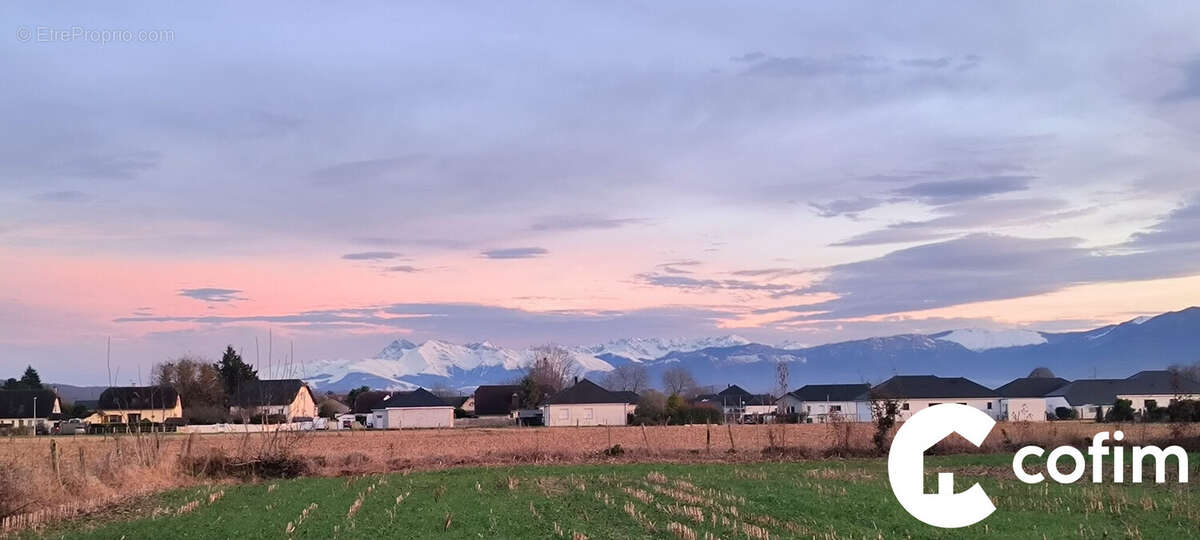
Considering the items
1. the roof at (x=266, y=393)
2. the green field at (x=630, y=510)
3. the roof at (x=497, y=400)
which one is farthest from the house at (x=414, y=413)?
the green field at (x=630, y=510)

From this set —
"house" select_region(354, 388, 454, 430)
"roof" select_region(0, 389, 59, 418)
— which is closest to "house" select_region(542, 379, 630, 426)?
"house" select_region(354, 388, 454, 430)

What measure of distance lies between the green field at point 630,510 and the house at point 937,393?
3310 inches

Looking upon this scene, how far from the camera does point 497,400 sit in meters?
140

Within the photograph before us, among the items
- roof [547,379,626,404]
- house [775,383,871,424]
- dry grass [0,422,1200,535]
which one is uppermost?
dry grass [0,422,1200,535]

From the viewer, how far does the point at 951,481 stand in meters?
30.7

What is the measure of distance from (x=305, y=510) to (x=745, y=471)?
18897 mm

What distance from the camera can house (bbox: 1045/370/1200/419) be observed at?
393 ft

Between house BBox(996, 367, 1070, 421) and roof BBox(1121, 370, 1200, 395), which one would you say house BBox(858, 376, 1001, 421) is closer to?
house BBox(996, 367, 1070, 421)

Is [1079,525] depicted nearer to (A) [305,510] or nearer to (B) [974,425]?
(A) [305,510]

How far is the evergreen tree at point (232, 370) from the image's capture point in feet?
382

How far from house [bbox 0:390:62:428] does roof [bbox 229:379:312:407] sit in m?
28.5

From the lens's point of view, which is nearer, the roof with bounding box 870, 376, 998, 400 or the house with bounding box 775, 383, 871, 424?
the roof with bounding box 870, 376, 998, 400

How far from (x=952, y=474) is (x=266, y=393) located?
37808 millimetres

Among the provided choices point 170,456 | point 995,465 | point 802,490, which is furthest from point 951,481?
point 170,456
